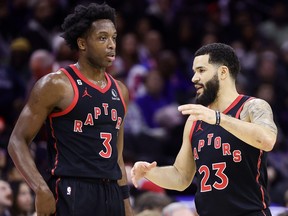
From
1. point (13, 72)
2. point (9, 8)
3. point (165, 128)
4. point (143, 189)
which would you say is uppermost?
point (9, 8)

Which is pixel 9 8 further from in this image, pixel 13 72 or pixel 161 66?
pixel 161 66

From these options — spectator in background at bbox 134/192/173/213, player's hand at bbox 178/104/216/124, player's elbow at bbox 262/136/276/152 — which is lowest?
spectator in background at bbox 134/192/173/213

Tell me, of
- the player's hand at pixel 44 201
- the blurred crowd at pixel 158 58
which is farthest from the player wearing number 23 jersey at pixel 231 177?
the blurred crowd at pixel 158 58

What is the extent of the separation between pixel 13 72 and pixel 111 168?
640 centimetres

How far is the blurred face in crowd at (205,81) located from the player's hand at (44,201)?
1.54 m

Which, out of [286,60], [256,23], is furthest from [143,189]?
[256,23]

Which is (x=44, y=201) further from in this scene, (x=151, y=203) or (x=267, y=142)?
(x=151, y=203)

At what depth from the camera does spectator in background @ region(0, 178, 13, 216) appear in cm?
887

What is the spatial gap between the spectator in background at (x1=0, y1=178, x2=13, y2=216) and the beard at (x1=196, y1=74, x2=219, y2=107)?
10.8 feet

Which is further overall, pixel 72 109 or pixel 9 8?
pixel 9 8

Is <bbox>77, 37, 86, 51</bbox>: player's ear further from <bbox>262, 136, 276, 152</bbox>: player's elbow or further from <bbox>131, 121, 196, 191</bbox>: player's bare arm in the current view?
<bbox>262, 136, 276, 152</bbox>: player's elbow

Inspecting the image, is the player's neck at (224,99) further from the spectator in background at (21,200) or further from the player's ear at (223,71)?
the spectator in background at (21,200)

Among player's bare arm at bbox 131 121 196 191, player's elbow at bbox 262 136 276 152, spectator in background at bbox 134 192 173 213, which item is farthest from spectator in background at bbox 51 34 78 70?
player's elbow at bbox 262 136 276 152

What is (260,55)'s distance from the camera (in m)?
14.1
